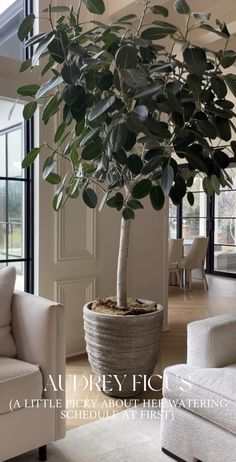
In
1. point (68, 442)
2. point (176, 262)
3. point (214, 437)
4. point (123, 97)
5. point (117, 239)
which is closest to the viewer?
point (214, 437)

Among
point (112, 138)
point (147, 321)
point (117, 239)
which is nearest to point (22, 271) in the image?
point (117, 239)

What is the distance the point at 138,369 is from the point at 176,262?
4354 millimetres

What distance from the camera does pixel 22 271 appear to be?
3396 mm

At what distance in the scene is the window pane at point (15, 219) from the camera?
3.35 metres

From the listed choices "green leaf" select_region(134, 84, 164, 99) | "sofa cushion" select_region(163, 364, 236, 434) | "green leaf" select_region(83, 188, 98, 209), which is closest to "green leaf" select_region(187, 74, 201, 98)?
"green leaf" select_region(134, 84, 164, 99)

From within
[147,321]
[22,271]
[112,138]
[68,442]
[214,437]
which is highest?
[112,138]

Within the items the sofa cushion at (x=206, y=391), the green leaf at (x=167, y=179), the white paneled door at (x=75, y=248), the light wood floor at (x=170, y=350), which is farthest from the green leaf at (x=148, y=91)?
the light wood floor at (x=170, y=350)

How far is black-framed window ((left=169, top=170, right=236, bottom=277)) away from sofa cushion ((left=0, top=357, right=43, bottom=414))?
22.5 ft

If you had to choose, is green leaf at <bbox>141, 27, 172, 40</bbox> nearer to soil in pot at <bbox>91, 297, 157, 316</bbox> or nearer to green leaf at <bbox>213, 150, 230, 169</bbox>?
green leaf at <bbox>213, 150, 230, 169</bbox>

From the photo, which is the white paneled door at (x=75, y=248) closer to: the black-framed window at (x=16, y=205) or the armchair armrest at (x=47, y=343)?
the black-framed window at (x=16, y=205)

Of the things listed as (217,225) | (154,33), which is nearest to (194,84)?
(154,33)

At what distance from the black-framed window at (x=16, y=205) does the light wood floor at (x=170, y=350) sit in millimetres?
941

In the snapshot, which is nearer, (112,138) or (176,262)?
(112,138)

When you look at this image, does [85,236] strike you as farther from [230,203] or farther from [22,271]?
[230,203]
